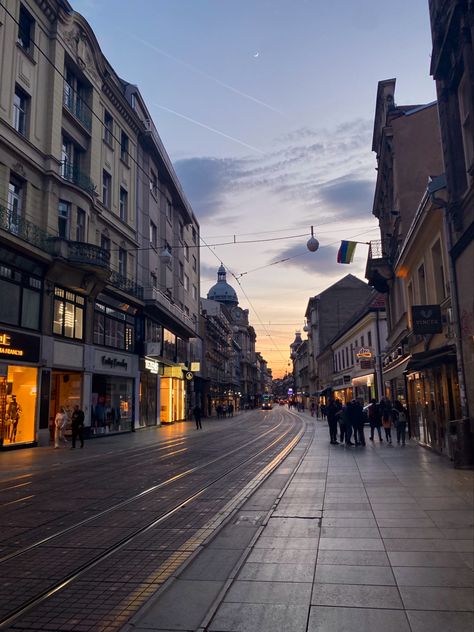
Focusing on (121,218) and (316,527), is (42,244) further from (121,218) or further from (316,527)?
(316,527)

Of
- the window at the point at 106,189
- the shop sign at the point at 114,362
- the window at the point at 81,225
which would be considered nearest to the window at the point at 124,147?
the window at the point at 106,189

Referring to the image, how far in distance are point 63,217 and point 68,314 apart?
477cm

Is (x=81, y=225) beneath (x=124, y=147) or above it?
beneath

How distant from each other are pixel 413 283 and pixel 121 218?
19872mm

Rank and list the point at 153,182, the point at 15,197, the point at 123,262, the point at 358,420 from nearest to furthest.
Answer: the point at 358,420, the point at 15,197, the point at 123,262, the point at 153,182

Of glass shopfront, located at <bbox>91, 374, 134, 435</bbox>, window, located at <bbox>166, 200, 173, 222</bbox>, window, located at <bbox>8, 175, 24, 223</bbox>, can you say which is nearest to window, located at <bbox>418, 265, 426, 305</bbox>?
window, located at <bbox>8, 175, 24, 223</bbox>

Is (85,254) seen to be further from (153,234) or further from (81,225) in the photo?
(153,234)

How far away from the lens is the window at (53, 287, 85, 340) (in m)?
25.5

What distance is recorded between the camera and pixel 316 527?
766 cm

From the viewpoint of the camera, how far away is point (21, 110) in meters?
23.6

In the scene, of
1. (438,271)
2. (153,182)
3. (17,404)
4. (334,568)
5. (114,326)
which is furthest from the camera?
(153,182)

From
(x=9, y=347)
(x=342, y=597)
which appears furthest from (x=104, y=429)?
(x=342, y=597)

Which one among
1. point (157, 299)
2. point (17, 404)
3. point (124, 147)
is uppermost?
point (124, 147)

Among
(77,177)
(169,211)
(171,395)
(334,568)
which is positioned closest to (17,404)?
(77,177)
